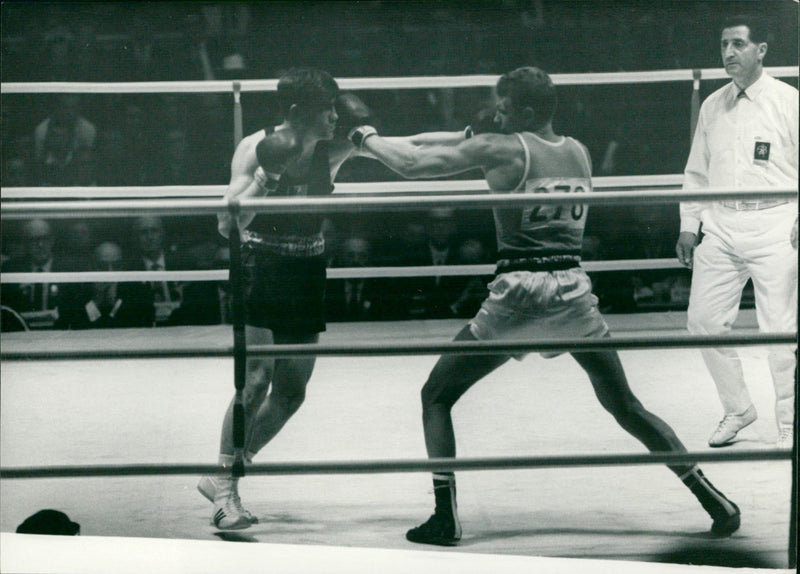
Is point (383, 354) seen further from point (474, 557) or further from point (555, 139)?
point (555, 139)

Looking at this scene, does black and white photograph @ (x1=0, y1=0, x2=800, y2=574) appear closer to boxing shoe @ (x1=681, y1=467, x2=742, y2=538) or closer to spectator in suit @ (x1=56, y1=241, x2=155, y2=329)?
boxing shoe @ (x1=681, y1=467, x2=742, y2=538)

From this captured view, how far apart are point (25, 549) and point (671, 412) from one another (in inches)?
53.4

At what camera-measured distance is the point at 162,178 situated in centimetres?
225

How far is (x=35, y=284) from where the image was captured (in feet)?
7.45

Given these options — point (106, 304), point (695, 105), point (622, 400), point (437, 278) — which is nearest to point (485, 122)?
point (437, 278)

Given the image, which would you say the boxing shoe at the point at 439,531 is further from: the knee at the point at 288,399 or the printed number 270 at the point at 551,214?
the printed number 270 at the point at 551,214

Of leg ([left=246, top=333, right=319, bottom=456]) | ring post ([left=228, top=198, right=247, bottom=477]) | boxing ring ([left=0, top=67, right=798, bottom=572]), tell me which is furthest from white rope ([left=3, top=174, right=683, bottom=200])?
leg ([left=246, top=333, right=319, bottom=456])

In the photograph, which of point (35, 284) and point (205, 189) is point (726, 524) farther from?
point (35, 284)

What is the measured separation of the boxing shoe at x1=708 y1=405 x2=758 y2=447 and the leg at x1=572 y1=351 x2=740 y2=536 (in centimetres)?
10

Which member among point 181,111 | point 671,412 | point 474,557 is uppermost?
point 181,111

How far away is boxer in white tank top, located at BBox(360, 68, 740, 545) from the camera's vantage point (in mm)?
2025

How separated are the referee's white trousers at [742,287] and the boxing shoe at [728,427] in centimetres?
1

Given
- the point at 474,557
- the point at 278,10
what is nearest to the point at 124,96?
the point at 278,10

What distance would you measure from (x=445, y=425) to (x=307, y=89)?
75 cm
